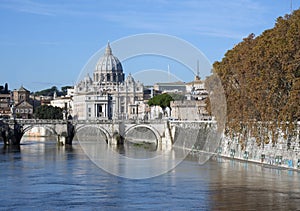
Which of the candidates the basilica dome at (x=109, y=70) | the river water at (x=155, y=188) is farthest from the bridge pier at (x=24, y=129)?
the basilica dome at (x=109, y=70)

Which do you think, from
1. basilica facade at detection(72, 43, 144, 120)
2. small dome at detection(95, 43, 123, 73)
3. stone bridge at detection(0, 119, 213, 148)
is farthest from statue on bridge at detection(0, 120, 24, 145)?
small dome at detection(95, 43, 123, 73)

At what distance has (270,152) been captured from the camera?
139ft

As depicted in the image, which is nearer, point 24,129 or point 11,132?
point 11,132

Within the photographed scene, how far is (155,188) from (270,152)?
11307 mm

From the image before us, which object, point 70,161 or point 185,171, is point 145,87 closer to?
point 70,161

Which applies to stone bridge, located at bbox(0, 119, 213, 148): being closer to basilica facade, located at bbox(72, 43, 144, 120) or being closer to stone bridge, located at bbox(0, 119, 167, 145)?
stone bridge, located at bbox(0, 119, 167, 145)

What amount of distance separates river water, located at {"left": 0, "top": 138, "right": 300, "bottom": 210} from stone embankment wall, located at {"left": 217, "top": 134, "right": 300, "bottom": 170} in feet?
2.86

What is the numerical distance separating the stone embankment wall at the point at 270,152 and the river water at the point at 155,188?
0.87 metres

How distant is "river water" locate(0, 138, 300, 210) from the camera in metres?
28.2

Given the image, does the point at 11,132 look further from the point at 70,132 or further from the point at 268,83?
the point at 268,83

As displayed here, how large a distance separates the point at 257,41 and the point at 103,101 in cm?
8147

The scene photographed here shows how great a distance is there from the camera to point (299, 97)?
37.7 m

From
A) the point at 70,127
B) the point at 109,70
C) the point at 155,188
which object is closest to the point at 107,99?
the point at 109,70

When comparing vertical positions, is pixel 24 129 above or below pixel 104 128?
below
